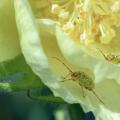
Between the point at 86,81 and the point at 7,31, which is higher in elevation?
the point at 7,31

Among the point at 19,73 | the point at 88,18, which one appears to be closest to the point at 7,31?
the point at 19,73

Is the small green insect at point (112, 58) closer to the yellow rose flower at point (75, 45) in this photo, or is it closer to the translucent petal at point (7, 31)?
the yellow rose flower at point (75, 45)

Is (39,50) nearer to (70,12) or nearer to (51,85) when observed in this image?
(51,85)

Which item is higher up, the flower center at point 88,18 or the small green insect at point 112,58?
the flower center at point 88,18

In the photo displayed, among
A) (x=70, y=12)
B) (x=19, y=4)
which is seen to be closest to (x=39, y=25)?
(x=19, y=4)

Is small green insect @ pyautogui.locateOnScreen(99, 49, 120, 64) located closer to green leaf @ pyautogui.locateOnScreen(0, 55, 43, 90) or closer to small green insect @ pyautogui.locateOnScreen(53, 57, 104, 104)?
small green insect @ pyautogui.locateOnScreen(53, 57, 104, 104)

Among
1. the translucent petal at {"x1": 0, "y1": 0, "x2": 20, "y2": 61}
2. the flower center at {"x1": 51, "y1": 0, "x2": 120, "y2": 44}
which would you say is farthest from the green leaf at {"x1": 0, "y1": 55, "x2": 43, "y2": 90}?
the flower center at {"x1": 51, "y1": 0, "x2": 120, "y2": 44}

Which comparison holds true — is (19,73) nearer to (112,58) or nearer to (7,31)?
(7,31)

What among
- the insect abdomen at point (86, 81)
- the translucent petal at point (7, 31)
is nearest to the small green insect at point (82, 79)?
the insect abdomen at point (86, 81)
